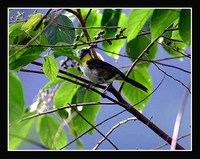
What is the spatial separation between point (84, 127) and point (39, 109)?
122mm

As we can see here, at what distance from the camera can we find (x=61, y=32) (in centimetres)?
93

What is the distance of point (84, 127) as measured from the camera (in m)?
1.07

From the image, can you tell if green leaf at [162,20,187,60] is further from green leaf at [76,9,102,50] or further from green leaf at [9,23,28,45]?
green leaf at [9,23,28,45]

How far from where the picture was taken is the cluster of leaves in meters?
0.68

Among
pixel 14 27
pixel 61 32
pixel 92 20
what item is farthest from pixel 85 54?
pixel 14 27

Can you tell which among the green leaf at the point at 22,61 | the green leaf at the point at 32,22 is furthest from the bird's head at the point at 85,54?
the green leaf at the point at 22,61

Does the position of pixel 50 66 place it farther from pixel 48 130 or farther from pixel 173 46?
pixel 173 46

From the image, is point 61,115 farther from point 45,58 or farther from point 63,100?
point 45,58

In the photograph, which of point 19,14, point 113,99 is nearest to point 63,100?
point 113,99

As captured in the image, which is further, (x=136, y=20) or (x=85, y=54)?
(x=85, y=54)

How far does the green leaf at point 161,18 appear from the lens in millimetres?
666

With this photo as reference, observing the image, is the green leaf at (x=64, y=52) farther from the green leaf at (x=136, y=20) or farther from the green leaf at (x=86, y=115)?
the green leaf at (x=86, y=115)

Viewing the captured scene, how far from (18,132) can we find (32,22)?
0.25 m

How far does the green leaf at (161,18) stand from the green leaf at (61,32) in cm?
29
